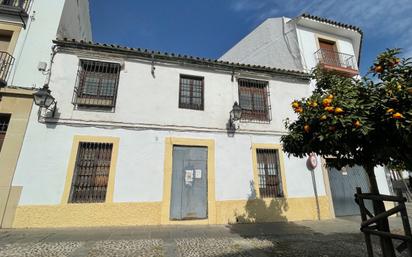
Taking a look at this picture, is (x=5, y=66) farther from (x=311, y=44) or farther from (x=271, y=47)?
(x=311, y=44)

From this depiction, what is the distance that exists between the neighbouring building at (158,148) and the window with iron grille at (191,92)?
0.04 metres

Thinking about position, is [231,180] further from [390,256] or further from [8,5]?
[8,5]

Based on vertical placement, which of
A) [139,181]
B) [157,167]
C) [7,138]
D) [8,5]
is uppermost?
[8,5]

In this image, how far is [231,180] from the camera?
7.36m

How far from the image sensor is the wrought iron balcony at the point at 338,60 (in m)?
10.3

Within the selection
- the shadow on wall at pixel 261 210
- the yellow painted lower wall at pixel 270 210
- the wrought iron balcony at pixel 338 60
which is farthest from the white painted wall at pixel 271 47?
the shadow on wall at pixel 261 210

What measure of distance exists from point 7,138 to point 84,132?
1997 millimetres

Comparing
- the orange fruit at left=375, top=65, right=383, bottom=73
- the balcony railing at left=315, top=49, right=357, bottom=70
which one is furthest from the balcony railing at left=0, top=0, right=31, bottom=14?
the balcony railing at left=315, top=49, right=357, bottom=70

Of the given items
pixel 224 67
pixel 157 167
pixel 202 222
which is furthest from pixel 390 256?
pixel 224 67

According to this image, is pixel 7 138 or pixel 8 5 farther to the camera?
pixel 8 5

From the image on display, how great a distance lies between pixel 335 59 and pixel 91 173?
12.4 meters

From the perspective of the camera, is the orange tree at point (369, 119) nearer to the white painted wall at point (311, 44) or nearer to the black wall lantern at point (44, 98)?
the black wall lantern at point (44, 98)

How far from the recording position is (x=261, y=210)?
7.27 m

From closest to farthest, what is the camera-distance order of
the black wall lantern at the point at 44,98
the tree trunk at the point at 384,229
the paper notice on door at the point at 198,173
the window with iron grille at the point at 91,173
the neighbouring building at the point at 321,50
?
the tree trunk at the point at 384,229 → the black wall lantern at the point at 44,98 → the window with iron grille at the point at 91,173 → the paper notice on door at the point at 198,173 → the neighbouring building at the point at 321,50
